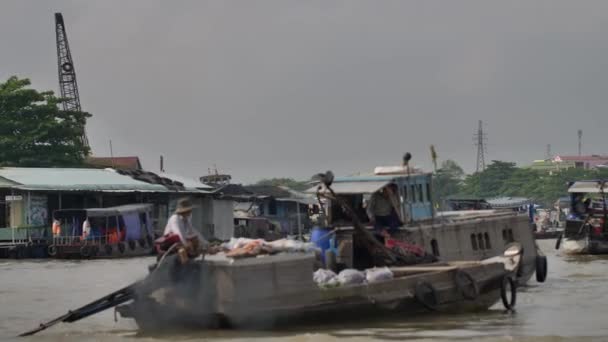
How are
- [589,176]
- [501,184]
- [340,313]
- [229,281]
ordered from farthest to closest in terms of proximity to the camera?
[501,184] → [589,176] → [340,313] → [229,281]

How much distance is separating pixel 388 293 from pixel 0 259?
23679mm

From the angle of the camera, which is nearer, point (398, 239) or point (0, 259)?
point (398, 239)

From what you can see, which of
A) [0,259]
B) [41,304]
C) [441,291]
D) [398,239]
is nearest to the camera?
[441,291]

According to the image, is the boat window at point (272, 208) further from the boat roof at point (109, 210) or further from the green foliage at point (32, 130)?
the boat roof at point (109, 210)

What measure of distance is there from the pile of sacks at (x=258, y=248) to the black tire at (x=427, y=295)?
4.85ft

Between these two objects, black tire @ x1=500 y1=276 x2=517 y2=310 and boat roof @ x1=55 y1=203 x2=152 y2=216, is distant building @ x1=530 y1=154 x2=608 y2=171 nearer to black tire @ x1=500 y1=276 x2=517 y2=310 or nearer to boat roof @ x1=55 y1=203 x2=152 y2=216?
boat roof @ x1=55 y1=203 x2=152 y2=216

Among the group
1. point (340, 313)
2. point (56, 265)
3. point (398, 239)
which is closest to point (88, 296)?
point (398, 239)

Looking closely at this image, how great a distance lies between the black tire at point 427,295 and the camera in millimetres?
14414

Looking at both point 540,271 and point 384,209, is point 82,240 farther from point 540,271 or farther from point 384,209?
point 384,209

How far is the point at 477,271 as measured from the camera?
15273 mm

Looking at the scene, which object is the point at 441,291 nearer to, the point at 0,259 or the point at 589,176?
the point at 0,259

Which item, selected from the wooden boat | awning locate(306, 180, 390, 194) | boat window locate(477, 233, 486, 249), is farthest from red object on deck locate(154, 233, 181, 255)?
boat window locate(477, 233, 486, 249)

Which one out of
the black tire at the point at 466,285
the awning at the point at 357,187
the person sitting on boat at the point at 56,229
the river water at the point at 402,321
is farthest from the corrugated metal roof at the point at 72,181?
the black tire at the point at 466,285

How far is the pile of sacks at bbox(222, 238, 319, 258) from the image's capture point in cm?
1303
